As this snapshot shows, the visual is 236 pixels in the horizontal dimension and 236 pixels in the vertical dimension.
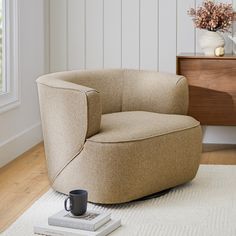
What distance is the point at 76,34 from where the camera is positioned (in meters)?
4.67

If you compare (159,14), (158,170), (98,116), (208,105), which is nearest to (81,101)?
(98,116)

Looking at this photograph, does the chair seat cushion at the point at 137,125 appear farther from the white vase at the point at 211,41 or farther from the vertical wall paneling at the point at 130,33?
the vertical wall paneling at the point at 130,33

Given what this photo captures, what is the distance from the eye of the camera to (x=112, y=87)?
3615 millimetres

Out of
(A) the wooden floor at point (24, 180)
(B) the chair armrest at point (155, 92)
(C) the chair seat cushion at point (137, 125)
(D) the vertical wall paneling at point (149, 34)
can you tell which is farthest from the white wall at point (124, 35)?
(C) the chair seat cushion at point (137, 125)

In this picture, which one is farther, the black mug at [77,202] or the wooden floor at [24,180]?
the wooden floor at [24,180]

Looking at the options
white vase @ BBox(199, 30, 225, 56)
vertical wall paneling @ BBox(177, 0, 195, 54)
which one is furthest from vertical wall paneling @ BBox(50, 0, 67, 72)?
white vase @ BBox(199, 30, 225, 56)

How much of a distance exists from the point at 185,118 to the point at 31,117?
5.18ft

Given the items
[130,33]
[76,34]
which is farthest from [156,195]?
[76,34]

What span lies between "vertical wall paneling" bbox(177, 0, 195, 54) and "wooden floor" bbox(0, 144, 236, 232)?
0.82 meters

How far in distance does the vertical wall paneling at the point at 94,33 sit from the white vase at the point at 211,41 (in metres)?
0.84

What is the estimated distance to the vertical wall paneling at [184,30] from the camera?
4.48 metres

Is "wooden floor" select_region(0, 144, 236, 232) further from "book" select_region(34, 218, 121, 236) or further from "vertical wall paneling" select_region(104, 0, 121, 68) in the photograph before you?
"vertical wall paneling" select_region(104, 0, 121, 68)

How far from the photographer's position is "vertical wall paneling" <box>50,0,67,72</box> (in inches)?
183

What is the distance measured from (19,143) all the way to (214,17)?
5.24ft
